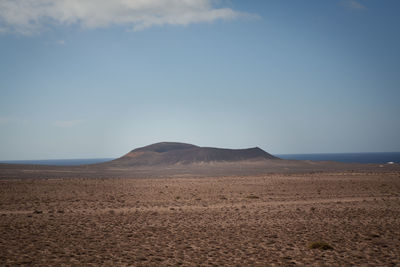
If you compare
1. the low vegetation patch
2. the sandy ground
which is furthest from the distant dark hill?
the low vegetation patch

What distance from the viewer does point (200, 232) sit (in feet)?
35.7

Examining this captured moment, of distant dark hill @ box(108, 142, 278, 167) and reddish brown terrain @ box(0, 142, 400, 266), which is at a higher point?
distant dark hill @ box(108, 142, 278, 167)

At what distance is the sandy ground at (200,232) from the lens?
26.2 feet

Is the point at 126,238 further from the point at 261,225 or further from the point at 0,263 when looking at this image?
the point at 261,225

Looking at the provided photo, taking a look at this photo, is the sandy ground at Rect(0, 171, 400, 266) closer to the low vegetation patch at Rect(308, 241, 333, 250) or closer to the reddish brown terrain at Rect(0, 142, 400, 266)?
the reddish brown terrain at Rect(0, 142, 400, 266)

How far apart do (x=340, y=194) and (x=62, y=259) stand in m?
18.0

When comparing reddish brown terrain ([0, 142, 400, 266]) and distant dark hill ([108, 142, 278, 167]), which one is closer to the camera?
reddish brown terrain ([0, 142, 400, 266])

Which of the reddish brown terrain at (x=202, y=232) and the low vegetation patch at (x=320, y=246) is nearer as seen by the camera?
the reddish brown terrain at (x=202, y=232)

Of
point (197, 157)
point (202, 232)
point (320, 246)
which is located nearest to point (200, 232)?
point (202, 232)

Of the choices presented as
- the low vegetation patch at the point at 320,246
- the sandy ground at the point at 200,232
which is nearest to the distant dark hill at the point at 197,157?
the sandy ground at the point at 200,232

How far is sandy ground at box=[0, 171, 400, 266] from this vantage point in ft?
26.2

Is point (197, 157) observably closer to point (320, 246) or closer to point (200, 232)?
point (200, 232)

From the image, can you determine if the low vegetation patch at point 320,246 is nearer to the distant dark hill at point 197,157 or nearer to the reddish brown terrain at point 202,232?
the reddish brown terrain at point 202,232

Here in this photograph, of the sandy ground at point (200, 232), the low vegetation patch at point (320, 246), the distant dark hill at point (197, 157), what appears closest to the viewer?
the sandy ground at point (200, 232)
